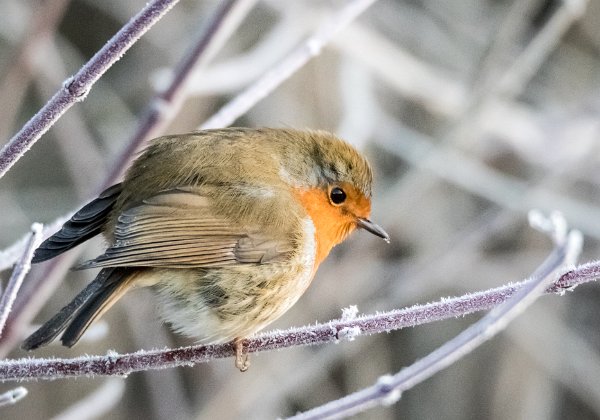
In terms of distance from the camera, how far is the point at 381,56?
4547mm

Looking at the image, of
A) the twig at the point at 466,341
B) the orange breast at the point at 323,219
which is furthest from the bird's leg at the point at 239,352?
the twig at the point at 466,341

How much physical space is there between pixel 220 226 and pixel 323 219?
0.39m

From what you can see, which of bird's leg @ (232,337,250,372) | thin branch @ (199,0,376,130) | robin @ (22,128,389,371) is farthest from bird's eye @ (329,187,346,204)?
bird's leg @ (232,337,250,372)

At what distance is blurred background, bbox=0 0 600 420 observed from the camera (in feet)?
13.5

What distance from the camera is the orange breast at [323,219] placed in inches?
106

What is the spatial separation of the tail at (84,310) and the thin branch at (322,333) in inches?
4.8

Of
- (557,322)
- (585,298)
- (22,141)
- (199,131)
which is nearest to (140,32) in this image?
(22,141)

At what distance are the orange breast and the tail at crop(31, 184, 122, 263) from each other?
61 cm

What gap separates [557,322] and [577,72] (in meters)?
1.49

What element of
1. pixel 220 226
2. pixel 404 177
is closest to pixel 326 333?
pixel 220 226

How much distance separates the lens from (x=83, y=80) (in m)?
1.60

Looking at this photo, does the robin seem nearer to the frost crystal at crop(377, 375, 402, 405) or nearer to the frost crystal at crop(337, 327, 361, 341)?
the frost crystal at crop(337, 327, 361, 341)

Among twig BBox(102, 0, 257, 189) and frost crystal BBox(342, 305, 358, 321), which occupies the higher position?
twig BBox(102, 0, 257, 189)

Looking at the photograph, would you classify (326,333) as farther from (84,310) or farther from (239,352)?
(84,310)
